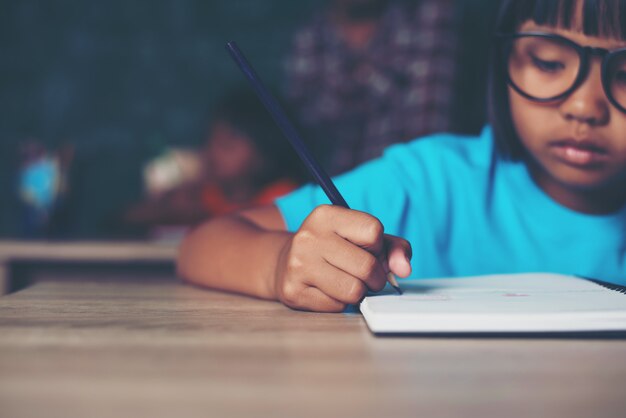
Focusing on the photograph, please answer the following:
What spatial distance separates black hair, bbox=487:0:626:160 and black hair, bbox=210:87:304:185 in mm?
1387

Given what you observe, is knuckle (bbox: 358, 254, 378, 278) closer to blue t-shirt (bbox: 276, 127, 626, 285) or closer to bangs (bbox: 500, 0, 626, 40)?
blue t-shirt (bbox: 276, 127, 626, 285)

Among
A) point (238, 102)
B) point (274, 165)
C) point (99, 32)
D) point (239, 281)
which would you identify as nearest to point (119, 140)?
point (99, 32)

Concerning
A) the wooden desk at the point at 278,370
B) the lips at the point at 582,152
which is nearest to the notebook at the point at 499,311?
the wooden desk at the point at 278,370

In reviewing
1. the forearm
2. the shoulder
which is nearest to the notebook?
the forearm

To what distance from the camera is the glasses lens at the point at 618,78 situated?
869 millimetres

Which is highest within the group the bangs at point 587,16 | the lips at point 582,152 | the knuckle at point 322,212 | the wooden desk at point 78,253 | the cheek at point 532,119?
the bangs at point 587,16

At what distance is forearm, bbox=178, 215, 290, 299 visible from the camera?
2.50 ft

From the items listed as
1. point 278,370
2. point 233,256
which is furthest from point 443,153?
point 278,370

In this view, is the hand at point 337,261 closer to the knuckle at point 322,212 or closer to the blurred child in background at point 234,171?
the knuckle at point 322,212

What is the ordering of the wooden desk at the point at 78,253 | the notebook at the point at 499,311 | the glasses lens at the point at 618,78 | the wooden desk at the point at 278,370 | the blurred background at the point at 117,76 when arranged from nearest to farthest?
the wooden desk at the point at 278,370, the notebook at the point at 499,311, the glasses lens at the point at 618,78, the wooden desk at the point at 78,253, the blurred background at the point at 117,76

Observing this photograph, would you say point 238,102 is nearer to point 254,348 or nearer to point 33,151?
point 33,151

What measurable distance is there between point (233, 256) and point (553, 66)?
1.52 ft

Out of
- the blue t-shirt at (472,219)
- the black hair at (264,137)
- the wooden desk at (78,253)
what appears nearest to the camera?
the blue t-shirt at (472,219)

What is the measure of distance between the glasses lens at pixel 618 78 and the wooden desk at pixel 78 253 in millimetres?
1104
